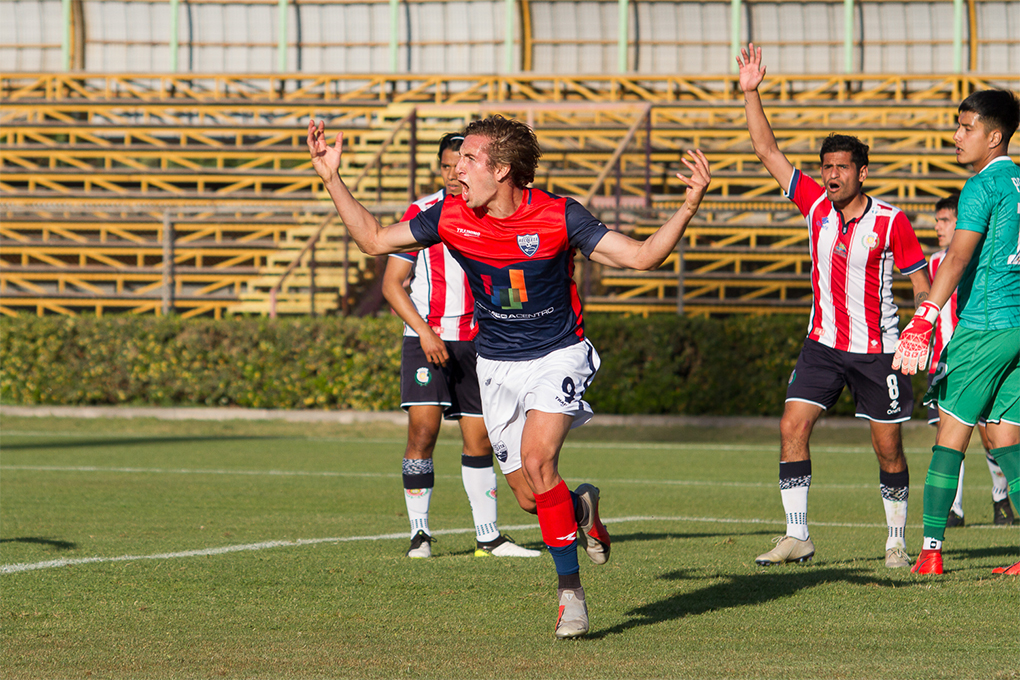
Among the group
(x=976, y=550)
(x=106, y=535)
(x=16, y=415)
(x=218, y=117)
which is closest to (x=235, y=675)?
(x=106, y=535)

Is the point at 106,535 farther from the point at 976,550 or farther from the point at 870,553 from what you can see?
the point at 976,550

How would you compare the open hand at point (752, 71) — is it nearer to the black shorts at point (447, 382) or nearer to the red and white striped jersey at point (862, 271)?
the red and white striped jersey at point (862, 271)

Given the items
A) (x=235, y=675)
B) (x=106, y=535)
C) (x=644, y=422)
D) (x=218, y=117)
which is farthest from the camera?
(x=218, y=117)

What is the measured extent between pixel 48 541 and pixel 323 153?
3.14 meters

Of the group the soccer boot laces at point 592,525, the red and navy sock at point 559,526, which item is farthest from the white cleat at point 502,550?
the red and navy sock at point 559,526

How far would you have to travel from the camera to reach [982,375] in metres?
5.99

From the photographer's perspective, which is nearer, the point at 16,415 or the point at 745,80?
the point at 745,80

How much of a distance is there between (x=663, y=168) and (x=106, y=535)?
66.6 feet

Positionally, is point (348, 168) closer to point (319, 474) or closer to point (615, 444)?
point (615, 444)

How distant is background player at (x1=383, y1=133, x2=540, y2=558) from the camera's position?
7.06 m

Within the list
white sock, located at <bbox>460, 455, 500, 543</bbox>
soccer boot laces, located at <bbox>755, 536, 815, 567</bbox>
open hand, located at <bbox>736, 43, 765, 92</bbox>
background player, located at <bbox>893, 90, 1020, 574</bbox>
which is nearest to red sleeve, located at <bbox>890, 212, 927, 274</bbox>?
background player, located at <bbox>893, 90, 1020, 574</bbox>

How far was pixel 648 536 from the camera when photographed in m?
7.78

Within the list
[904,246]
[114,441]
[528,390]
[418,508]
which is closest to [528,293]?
[528,390]

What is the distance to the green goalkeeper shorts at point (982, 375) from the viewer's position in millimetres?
5953
